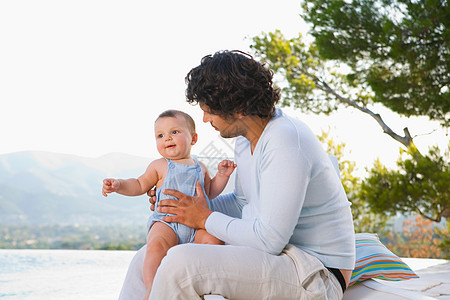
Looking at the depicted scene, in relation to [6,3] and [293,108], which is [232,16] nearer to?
[293,108]

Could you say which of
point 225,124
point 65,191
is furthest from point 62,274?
point 65,191

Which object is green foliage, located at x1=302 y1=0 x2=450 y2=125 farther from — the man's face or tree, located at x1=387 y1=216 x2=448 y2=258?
the man's face

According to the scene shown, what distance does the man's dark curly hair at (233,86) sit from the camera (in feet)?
4.61

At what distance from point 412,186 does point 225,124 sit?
17.4 ft

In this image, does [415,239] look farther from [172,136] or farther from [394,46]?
[172,136]

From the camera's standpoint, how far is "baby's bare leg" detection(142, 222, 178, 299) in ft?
5.46

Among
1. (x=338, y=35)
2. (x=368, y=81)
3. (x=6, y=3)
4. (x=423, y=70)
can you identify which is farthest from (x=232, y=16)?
(x=6, y=3)

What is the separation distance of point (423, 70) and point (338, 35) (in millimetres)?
1480

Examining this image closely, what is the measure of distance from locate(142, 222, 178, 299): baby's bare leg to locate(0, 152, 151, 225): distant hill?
1376 centimetres

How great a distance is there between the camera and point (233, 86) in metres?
1.41

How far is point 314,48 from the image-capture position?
8.02m

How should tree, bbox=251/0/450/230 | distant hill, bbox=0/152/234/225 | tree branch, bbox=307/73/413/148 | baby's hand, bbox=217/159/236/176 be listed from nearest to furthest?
baby's hand, bbox=217/159/236/176, tree, bbox=251/0/450/230, tree branch, bbox=307/73/413/148, distant hill, bbox=0/152/234/225

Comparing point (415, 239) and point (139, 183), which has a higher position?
point (139, 183)

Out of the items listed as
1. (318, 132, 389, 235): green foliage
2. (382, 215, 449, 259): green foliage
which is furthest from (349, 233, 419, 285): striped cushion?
(382, 215, 449, 259): green foliage
